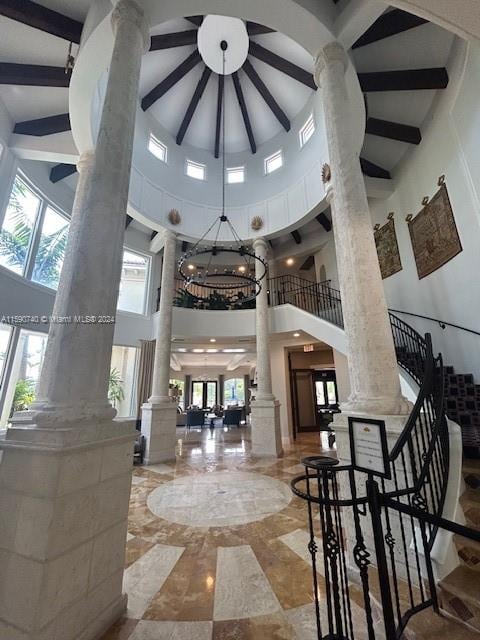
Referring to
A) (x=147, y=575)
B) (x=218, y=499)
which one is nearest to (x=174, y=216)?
(x=218, y=499)

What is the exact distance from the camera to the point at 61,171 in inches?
247

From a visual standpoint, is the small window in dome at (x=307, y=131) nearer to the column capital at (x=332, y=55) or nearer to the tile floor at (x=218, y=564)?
the column capital at (x=332, y=55)

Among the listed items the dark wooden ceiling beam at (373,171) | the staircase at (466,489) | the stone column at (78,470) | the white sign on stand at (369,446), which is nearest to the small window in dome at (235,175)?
the dark wooden ceiling beam at (373,171)

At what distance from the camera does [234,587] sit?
6.99ft

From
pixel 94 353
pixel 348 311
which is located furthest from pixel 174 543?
pixel 348 311

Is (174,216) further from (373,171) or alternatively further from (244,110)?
(373,171)

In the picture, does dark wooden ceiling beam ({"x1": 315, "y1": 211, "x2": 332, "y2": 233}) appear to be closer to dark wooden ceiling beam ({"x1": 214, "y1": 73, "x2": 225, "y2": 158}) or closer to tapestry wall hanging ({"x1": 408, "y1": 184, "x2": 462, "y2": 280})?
tapestry wall hanging ({"x1": 408, "y1": 184, "x2": 462, "y2": 280})

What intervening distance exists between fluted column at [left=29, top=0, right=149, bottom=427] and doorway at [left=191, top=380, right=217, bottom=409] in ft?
52.2

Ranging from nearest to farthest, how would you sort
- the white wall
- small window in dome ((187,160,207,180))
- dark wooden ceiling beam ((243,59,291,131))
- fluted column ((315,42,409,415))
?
1. fluted column ((315,42,409,415))
2. the white wall
3. dark wooden ceiling beam ((243,59,291,131))
4. small window in dome ((187,160,207,180))

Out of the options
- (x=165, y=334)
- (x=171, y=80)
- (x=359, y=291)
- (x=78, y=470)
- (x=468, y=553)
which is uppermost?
(x=171, y=80)

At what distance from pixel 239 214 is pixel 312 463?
8.39 meters

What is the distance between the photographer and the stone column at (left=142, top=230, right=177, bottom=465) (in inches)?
243

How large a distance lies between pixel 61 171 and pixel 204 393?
1397 cm

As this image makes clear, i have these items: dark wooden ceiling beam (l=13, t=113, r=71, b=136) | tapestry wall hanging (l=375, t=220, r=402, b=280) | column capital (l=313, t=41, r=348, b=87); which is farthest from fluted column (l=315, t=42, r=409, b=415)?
dark wooden ceiling beam (l=13, t=113, r=71, b=136)
